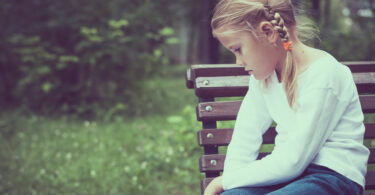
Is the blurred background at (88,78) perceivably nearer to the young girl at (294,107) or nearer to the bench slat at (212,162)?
the bench slat at (212,162)

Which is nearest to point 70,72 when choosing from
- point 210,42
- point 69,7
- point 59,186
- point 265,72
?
point 69,7

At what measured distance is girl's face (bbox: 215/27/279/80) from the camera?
1548 millimetres

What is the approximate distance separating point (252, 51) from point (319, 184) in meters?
0.52

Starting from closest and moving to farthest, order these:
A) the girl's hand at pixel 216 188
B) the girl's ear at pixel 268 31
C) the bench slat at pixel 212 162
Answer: the girl's ear at pixel 268 31
the girl's hand at pixel 216 188
the bench slat at pixel 212 162

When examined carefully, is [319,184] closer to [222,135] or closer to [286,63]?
[286,63]

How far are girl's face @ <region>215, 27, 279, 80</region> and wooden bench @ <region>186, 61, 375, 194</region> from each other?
15.4 inches

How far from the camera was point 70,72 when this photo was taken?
5.80 m

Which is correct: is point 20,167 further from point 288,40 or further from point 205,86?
point 288,40

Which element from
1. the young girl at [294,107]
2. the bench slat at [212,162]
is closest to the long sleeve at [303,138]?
the young girl at [294,107]

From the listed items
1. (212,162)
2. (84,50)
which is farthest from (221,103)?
(84,50)

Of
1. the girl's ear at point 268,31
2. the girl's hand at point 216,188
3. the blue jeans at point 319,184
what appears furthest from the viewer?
the girl's hand at point 216,188

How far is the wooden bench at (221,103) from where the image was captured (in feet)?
6.42

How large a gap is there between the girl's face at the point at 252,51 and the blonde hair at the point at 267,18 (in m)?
0.02

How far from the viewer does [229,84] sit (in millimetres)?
1988
